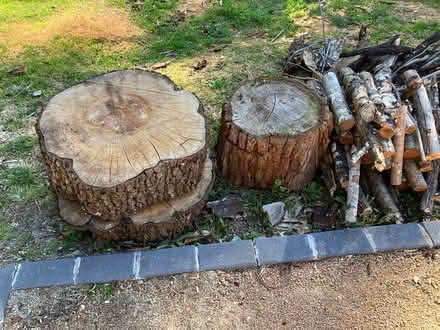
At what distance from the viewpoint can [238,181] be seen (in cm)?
351

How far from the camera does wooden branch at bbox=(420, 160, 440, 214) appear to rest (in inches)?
127

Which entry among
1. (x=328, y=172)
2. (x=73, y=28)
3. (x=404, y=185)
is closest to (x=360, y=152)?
(x=328, y=172)

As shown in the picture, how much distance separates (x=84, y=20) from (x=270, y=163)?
422 centimetres

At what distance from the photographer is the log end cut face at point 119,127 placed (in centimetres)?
254

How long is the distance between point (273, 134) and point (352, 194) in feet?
2.70

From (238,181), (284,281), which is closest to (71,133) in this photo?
(238,181)

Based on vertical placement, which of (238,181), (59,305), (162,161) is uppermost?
(162,161)

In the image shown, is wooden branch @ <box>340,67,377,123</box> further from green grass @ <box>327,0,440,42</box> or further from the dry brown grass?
the dry brown grass

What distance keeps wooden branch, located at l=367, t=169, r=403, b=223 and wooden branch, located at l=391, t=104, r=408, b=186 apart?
0.36ft

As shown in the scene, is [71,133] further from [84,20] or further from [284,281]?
[84,20]

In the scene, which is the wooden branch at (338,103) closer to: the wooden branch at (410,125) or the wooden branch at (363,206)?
the wooden branch at (410,125)

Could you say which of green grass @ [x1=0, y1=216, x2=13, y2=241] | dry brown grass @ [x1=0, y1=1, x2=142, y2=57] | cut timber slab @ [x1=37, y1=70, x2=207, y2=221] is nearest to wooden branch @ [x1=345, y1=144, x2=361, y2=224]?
cut timber slab @ [x1=37, y1=70, x2=207, y2=221]

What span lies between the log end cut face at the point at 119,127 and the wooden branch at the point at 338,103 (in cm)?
122

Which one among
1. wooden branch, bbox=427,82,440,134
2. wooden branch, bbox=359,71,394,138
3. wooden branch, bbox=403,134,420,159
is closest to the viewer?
wooden branch, bbox=359,71,394,138
